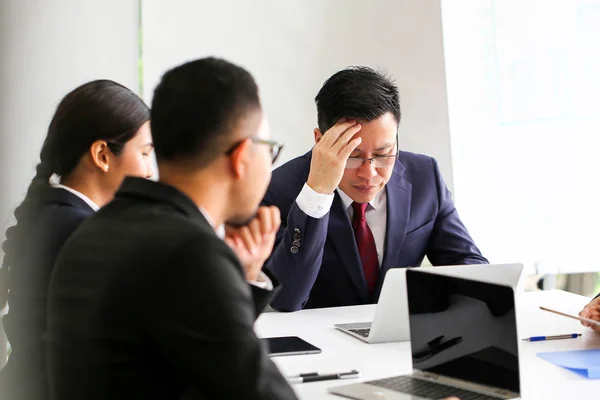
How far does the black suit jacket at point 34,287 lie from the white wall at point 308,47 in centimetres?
152

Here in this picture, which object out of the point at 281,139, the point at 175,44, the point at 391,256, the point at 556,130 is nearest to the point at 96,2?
the point at 175,44

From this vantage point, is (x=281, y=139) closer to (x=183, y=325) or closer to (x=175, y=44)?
(x=175, y=44)

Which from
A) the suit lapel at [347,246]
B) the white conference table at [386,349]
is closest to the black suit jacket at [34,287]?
the white conference table at [386,349]

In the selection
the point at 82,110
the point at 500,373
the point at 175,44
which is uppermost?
the point at 175,44

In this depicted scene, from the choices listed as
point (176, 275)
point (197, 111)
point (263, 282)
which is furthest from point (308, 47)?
point (176, 275)

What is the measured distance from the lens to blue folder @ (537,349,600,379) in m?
1.63

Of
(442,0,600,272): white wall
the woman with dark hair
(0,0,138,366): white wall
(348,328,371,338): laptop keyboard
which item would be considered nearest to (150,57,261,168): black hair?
the woman with dark hair

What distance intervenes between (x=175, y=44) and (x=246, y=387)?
2546 mm

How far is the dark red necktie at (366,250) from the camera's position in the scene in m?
2.68

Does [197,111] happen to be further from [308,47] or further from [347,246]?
[308,47]

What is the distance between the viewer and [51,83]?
3332 mm

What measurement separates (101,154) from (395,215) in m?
1.06

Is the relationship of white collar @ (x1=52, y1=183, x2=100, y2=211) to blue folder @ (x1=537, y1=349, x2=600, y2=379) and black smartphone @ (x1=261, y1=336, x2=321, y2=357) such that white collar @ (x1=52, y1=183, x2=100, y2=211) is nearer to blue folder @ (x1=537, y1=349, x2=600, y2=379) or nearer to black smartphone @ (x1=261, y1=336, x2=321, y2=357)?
black smartphone @ (x1=261, y1=336, x2=321, y2=357)

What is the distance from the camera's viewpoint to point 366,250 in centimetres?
269
